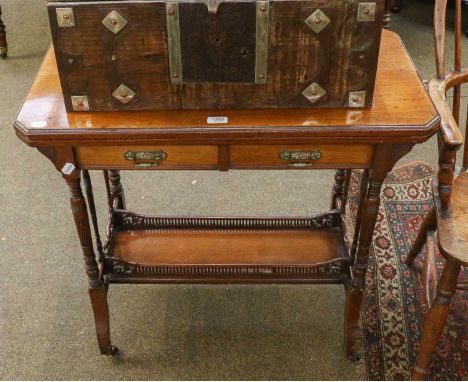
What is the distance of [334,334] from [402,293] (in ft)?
1.09

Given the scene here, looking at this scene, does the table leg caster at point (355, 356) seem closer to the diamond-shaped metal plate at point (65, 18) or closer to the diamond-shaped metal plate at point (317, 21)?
the diamond-shaped metal plate at point (317, 21)

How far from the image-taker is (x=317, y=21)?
4.50 ft

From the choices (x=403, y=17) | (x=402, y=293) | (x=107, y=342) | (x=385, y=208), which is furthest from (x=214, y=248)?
(x=403, y=17)

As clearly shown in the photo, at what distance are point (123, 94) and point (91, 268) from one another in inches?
23.2

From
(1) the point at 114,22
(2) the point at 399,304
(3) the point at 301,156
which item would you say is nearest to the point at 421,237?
(2) the point at 399,304

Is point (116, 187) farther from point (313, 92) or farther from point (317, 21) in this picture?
point (317, 21)

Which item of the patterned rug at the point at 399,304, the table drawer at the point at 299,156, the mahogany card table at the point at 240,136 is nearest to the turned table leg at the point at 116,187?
the mahogany card table at the point at 240,136

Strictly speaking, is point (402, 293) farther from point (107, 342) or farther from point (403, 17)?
point (403, 17)

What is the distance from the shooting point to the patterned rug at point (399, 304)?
1979mm

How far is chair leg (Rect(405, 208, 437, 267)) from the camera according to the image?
2032 millimetres

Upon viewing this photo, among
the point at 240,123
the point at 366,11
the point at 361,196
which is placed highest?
the point at 366,11

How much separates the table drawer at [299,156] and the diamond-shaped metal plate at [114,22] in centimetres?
40

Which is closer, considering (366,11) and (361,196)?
(366,11)

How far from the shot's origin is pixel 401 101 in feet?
5.00
